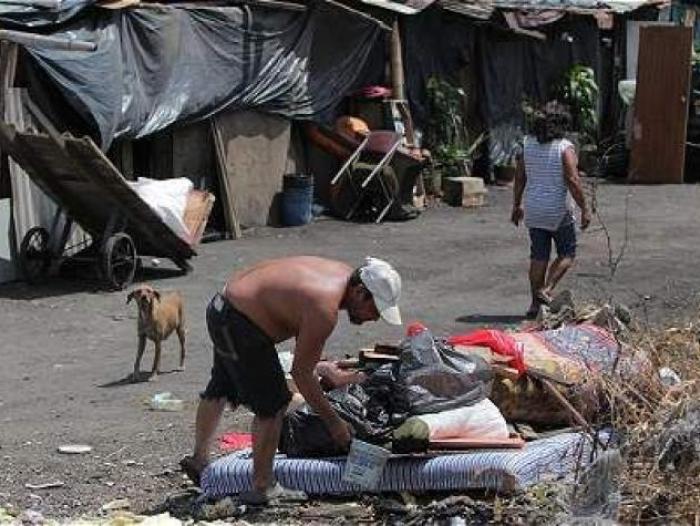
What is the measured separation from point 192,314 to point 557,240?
3.10 meters

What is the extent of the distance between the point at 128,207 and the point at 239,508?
6265mm

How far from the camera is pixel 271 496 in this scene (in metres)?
6.88

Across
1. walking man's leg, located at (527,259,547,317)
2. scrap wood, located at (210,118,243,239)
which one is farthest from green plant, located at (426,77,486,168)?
walking man's leg, located at (527,259,547,317)

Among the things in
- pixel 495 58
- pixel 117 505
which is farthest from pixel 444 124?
pixel 117 505

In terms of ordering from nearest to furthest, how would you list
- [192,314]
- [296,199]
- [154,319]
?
[154,319], [192,314], [296,199]

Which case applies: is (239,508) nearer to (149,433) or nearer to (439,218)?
(149,433)

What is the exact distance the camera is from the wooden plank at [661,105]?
71.1 ft

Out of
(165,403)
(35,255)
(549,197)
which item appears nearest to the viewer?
(165,403)

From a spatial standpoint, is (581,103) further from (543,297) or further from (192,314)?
(192,314)

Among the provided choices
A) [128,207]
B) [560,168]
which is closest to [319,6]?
[128,207]

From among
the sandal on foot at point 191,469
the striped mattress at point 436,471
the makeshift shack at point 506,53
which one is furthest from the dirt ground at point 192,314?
the makeshift shack at point 506,53

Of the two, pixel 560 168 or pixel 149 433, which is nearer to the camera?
pixel 149 433

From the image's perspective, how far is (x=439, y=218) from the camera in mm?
17938

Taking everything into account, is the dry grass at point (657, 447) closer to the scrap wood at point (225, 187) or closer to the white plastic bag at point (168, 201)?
the white plastic bag at point (168, 201)
